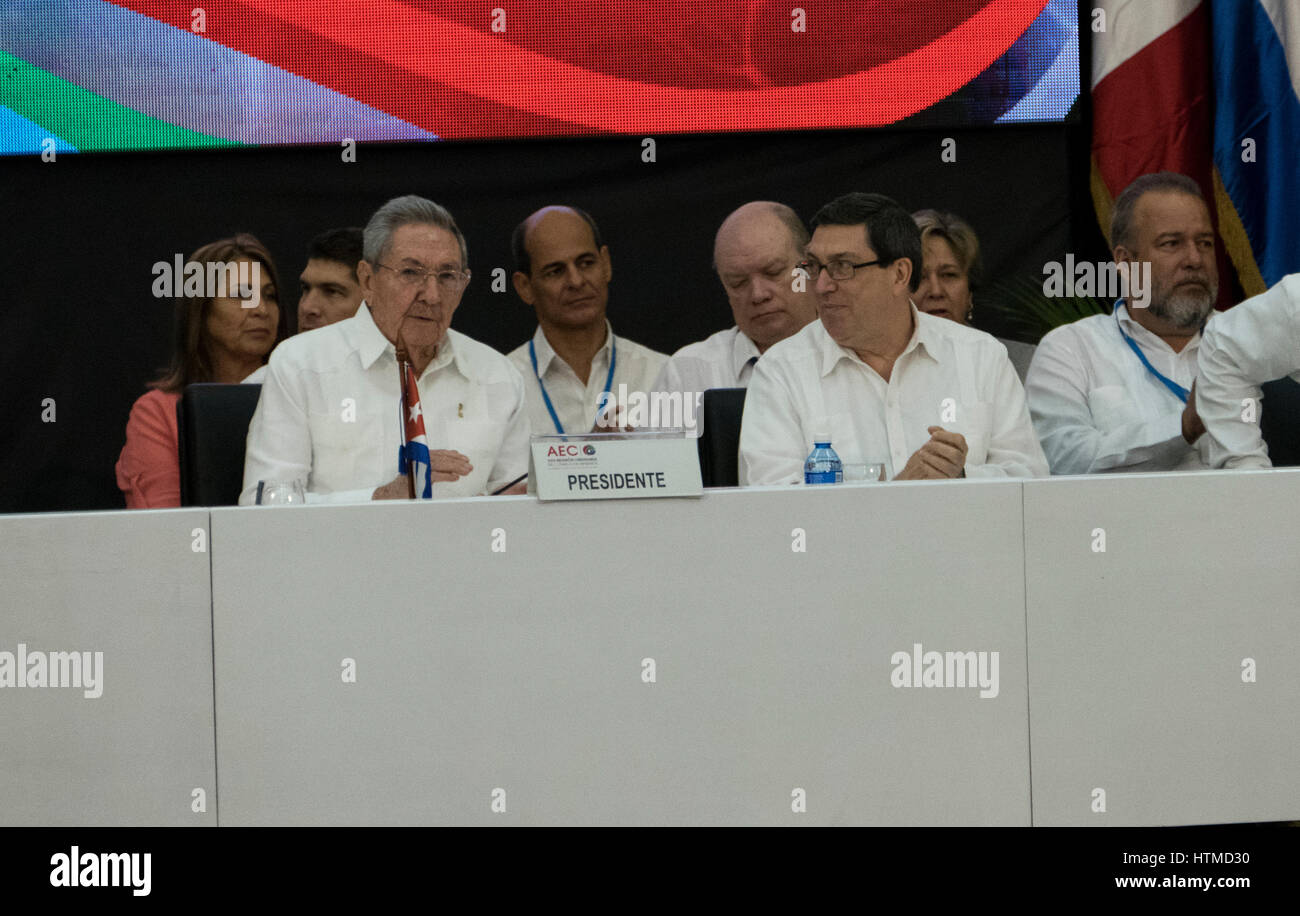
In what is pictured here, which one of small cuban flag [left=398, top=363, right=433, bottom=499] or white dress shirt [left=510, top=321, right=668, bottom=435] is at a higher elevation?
white dress shirt [left=510, top=321, right=668, bottom=435]

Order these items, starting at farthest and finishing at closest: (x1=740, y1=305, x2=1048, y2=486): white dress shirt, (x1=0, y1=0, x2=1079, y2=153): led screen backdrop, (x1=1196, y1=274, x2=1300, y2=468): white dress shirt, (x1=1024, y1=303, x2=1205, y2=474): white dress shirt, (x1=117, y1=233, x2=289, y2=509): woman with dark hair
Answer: (x1=0, y1=0, x2=1079, y2=153): led screen backdrop → (x1=117, y1=233, x2=289, y2=509): woman with dark hair → (x1=1024, y1=303, x2=1205, y2=474): white dress shirt → (x1=740, y1=305, x2=1048, y2=486): white dress shirt → (x1=1196, y1=274, x2=1300, y2=468): white dress shirt

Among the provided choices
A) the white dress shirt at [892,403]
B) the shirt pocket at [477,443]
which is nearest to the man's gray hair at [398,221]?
the shirt pocket at [477,443]

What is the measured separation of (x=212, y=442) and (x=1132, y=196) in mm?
2300

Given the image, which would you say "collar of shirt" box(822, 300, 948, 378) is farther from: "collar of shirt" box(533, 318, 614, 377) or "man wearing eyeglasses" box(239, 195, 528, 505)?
"collar of shirt" box(533, 318, 614, 377)

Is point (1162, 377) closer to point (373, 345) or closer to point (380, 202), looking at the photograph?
point (373, 345)

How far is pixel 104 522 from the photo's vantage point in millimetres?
1804

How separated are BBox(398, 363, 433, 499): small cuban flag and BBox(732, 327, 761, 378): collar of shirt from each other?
1.50 metres

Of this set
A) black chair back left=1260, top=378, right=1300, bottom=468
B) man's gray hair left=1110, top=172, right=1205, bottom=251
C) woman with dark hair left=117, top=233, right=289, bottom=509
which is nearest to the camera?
black chair back left=1260, top=378, right=1300, bottom=468

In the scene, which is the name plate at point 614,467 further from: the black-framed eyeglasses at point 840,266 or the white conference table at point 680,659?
the black-framed eyeglasses at point 840,266

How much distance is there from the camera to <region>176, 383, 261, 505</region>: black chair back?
2.51 m

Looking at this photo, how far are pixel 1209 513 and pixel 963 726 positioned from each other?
1.51 ft

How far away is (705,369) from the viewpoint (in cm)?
339

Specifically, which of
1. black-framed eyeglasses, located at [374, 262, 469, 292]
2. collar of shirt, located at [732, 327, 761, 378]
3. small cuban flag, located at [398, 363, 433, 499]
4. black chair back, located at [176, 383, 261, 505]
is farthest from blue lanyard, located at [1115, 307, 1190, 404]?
black chair back, located at [176, 383, 261, 505]
